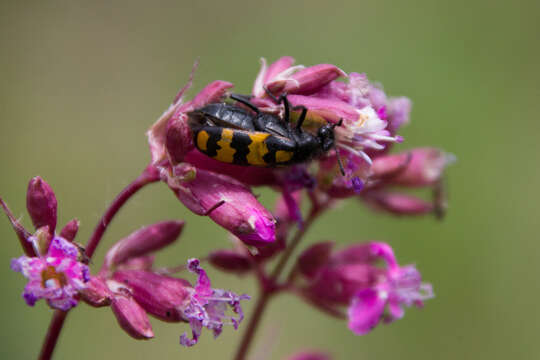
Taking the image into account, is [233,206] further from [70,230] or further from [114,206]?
[70,230]

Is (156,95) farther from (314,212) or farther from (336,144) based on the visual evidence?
(336,144)

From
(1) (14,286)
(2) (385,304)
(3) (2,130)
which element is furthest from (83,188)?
(2) (385,304)

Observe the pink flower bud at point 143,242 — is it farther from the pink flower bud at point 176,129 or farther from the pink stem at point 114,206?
the pink flower bud at point 176,129

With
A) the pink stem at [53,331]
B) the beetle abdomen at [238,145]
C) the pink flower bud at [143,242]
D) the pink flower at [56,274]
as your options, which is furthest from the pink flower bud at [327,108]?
the pink stem at [53,331]

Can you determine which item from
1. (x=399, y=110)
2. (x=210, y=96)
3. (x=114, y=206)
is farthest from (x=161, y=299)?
(x=399, y=110)

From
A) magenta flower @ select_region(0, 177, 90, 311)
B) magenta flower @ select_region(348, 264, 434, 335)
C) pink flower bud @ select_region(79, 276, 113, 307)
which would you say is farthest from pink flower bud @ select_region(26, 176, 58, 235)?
magenta flower @ select_region(348, 264, 434, 335)

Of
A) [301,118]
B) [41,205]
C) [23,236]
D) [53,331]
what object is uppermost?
[301,118]
